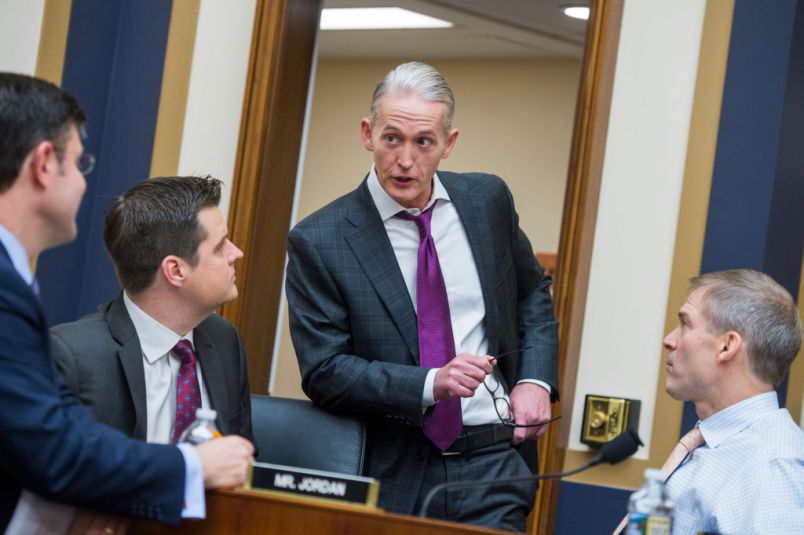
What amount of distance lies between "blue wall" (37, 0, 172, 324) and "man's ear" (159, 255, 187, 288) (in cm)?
176

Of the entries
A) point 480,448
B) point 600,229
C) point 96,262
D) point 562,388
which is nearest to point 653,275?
point 600,229

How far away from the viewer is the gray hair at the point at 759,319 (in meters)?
2.66

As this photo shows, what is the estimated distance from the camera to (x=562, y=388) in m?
3.82

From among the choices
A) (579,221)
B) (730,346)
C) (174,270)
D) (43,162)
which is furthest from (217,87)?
(43,162)

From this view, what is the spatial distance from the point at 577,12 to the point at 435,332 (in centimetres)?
448

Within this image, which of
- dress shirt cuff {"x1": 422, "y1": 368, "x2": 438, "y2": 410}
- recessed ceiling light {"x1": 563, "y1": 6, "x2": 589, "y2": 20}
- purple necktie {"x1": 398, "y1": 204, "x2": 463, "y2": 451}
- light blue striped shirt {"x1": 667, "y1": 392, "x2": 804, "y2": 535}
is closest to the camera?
light blue striped shirt {"x1": 667, "y1": 392, "x2": 804, "y2": 535}

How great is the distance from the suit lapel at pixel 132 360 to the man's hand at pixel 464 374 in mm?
667

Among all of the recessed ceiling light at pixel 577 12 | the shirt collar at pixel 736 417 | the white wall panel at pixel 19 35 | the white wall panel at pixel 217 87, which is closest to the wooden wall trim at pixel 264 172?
the white wall panel at pixel 217 87

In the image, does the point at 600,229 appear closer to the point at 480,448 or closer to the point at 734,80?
the point at 734,80

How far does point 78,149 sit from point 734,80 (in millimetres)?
2453

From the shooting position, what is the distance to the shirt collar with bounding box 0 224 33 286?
1.90m

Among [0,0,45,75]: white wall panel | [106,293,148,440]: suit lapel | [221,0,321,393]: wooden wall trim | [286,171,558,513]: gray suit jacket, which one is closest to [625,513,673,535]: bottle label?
[286,171,558,513]: gray suit jacket

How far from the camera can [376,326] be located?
3.00 meters

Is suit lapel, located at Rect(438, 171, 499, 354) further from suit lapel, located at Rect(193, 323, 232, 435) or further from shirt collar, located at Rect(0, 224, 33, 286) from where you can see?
shirt collar, located at Rect(0, 224, 33, 286)
